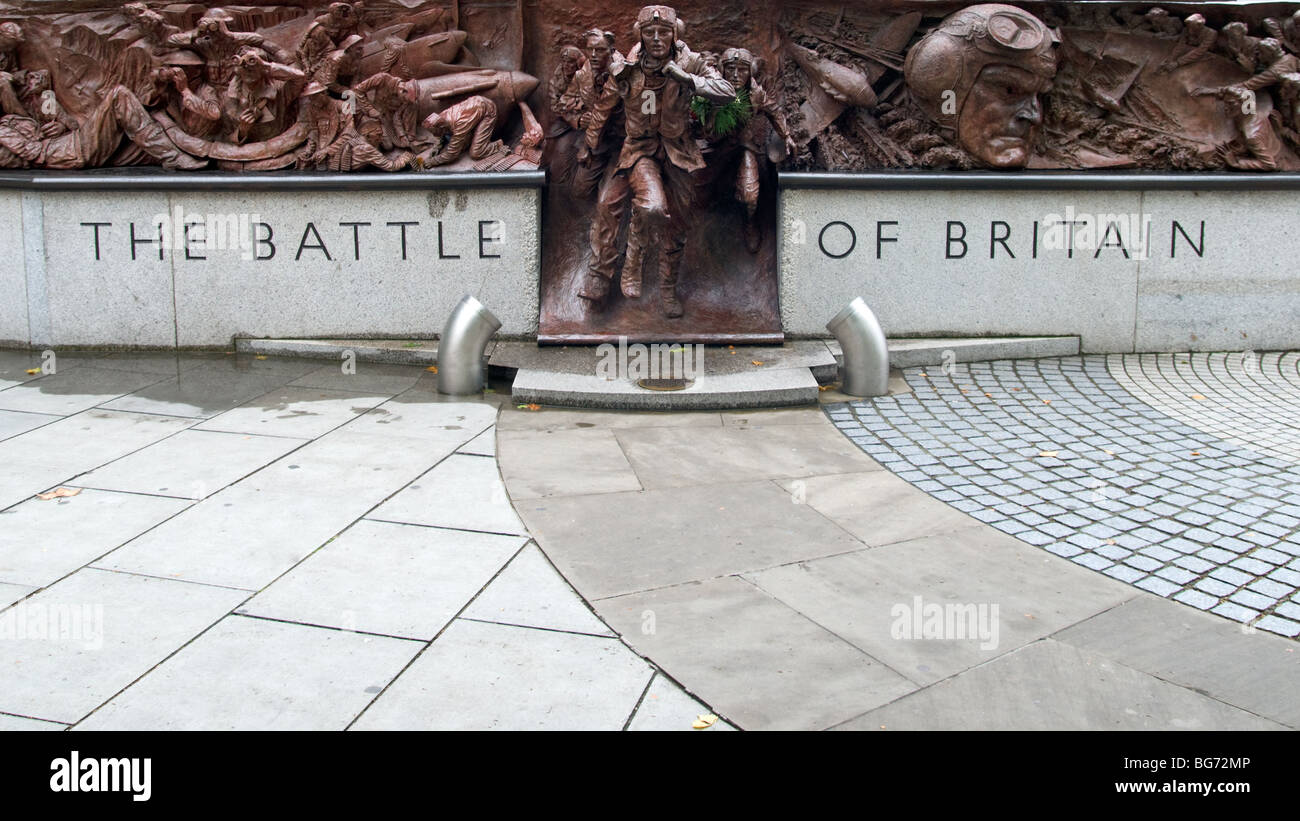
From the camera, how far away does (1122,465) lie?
7379 millimetres

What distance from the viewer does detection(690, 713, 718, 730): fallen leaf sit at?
414 cm

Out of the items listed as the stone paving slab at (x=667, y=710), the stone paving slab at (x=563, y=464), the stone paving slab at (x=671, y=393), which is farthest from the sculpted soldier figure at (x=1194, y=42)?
the stone paving slab at (x=667, y=710)

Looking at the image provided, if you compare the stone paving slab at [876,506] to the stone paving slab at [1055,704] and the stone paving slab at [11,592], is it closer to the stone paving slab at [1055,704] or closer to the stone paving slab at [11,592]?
the stone paving slab at [1055,704]

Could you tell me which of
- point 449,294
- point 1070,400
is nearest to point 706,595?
point 1070,400

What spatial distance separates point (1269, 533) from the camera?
6.19 m

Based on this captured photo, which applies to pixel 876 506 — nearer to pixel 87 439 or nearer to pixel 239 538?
pixel 239 538

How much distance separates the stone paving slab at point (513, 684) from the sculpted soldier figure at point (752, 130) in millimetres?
5921

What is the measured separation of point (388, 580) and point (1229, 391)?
23.6 ft

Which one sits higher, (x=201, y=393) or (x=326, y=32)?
(x=326, y=32)

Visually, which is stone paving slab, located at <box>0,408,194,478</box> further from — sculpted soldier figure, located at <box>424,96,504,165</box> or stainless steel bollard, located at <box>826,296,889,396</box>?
stainless steel bollard, located at <box>826,296,889,396</box>

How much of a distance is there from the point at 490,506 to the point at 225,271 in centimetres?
499

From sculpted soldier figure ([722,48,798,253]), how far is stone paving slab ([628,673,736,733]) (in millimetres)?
6199

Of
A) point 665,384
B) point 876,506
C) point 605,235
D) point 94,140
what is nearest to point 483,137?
point 605,235

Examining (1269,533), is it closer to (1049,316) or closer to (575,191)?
(1049,316)
